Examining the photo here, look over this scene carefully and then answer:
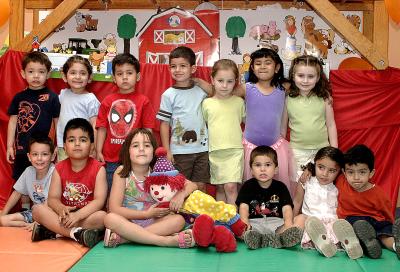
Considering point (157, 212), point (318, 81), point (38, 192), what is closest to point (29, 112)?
point (38, 192)

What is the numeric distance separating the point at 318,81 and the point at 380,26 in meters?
0.94

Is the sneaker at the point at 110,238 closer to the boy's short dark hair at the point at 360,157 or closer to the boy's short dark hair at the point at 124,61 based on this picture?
the boy's short dark hair at the point at 124,61

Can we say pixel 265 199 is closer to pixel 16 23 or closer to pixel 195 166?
pixel 195 166

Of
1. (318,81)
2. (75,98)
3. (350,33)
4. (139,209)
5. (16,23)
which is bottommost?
(139,209)

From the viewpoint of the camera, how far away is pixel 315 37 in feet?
20.5

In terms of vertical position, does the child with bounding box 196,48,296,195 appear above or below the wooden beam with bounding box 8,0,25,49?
below

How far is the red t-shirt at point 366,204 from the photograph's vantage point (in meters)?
3.40

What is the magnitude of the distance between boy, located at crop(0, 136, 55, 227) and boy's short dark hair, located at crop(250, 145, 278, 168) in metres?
1.55

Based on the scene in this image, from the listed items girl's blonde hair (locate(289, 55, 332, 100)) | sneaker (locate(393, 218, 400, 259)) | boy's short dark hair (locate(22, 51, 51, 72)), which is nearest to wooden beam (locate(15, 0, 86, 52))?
boy's short dark hair (locate(22, 51, 51, 72))

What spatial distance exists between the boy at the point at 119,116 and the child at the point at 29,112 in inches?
17.8

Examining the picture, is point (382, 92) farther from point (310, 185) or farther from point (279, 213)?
point (279, 213)

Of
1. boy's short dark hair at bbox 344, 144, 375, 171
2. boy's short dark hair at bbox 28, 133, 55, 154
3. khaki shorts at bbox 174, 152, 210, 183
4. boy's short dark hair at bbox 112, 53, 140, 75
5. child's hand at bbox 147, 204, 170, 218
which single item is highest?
boy's short dark hair at bbox 112, 53, 140, 75

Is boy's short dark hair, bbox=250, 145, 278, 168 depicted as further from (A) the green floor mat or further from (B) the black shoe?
(B) the black shoe

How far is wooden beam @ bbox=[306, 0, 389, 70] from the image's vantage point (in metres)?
4.34
